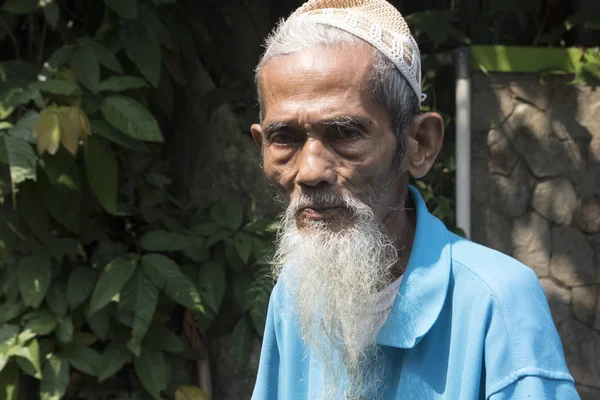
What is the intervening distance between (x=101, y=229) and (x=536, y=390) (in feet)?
7.82

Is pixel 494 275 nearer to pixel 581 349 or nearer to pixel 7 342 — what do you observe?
pixel 7 342

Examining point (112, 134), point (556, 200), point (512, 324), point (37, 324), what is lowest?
point (556, 200)

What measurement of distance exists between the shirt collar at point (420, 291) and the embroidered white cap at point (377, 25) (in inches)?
11.2

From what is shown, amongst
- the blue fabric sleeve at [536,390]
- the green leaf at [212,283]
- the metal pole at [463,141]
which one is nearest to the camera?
the blue fabric sleeve at [536,390]

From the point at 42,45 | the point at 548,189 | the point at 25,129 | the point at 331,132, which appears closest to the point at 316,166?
the point at 331,132

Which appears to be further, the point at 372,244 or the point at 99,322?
the point at 99,322

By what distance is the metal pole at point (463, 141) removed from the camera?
3.79 metres

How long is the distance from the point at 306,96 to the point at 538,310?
0.55 metres

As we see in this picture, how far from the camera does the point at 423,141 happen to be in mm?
1776

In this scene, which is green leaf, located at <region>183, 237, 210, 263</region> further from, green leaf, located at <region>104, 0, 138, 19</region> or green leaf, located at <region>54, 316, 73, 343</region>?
green leaf, located at <region>104, 0, 138, 19</region>

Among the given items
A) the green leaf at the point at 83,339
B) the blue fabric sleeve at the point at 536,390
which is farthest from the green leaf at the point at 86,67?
the blue fabric sleeve at the point at 536,390

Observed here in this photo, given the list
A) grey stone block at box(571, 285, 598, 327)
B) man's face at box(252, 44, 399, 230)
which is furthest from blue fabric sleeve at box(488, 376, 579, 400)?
grey stone block at box(571, 285, 598, 327)

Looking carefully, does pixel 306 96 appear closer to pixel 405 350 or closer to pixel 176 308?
pixel 405 350

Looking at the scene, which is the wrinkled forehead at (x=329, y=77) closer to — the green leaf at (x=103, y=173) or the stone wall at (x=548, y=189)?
the green leaf at (x=103, y=173)
